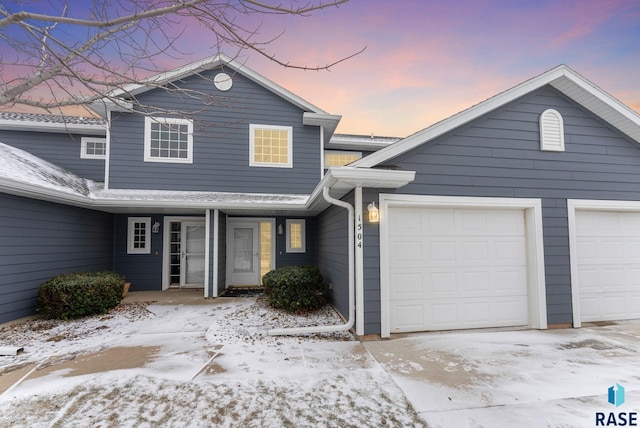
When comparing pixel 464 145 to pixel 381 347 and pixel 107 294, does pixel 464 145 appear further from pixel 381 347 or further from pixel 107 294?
→ pixel 107 294

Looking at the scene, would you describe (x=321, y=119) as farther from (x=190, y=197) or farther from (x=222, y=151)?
(x=190, y=197)

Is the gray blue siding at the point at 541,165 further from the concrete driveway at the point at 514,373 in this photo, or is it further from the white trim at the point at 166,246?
the white trim at the point at 166,246

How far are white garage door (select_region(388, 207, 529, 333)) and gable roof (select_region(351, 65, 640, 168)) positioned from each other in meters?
1.11

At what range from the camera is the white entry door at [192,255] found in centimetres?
885

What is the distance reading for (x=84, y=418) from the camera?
253 centimetres

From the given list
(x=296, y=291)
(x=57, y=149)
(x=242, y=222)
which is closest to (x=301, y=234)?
(x=242, y=222)

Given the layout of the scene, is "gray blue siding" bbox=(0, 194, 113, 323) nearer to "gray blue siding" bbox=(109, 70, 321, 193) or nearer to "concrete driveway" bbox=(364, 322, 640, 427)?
"gray blue siding" bbox=(109, 70, 321, 193)

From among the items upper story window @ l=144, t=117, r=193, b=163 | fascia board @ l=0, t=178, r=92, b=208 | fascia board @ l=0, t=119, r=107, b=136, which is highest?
fascia board @ l=0, t=119, r=107, b=136

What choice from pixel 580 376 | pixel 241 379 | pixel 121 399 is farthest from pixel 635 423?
pixel 121 399

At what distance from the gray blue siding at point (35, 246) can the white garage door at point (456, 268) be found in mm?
6781

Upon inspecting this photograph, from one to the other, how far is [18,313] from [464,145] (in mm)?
8642

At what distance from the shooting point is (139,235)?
8.59 metres

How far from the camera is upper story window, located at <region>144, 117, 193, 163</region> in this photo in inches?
320

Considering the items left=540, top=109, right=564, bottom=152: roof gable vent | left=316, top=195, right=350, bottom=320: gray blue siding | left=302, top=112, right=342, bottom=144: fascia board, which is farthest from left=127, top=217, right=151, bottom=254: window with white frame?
left=540, top=109, right=564, bottom=152: roof gable vent
